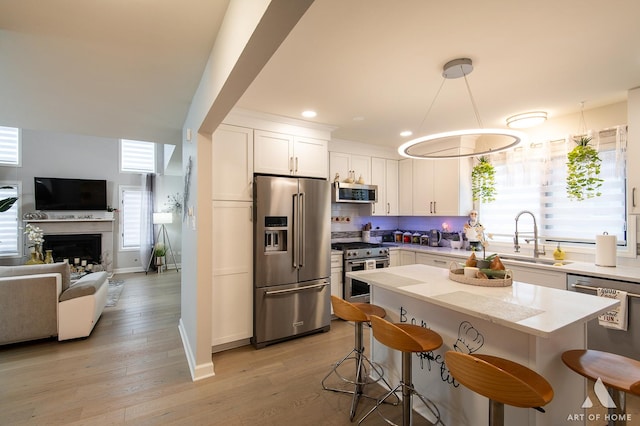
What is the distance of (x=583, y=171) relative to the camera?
3.04m

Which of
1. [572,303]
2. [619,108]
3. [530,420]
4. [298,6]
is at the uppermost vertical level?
[619,108]

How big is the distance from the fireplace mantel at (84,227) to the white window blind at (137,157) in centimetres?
139

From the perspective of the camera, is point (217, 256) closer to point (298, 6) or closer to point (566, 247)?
point (298, 6)

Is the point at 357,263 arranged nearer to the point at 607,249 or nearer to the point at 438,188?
the point at 438,188

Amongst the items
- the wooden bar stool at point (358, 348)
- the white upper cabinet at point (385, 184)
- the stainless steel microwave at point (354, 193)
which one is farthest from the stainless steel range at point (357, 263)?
the wooden bar stool at point (358, 348)

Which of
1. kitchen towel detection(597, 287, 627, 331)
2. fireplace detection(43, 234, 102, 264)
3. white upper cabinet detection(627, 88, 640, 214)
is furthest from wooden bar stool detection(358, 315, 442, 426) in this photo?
fireplace detection(43, 234, 102, 264)

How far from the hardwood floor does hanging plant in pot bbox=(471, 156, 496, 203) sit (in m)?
2.58

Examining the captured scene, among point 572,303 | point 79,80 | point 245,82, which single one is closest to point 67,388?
point 79,80

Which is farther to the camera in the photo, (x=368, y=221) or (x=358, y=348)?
(x=368, y=221)

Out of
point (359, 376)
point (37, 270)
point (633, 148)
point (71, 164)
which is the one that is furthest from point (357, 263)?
point (71, 164)

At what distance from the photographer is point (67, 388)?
2.37 meters

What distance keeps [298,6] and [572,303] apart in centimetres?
201

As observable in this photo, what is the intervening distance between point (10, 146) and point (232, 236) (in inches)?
264

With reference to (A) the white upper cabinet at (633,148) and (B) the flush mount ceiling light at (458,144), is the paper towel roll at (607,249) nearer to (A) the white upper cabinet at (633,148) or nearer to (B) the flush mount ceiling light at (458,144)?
(A) the white upper cabinet at (633,148)
